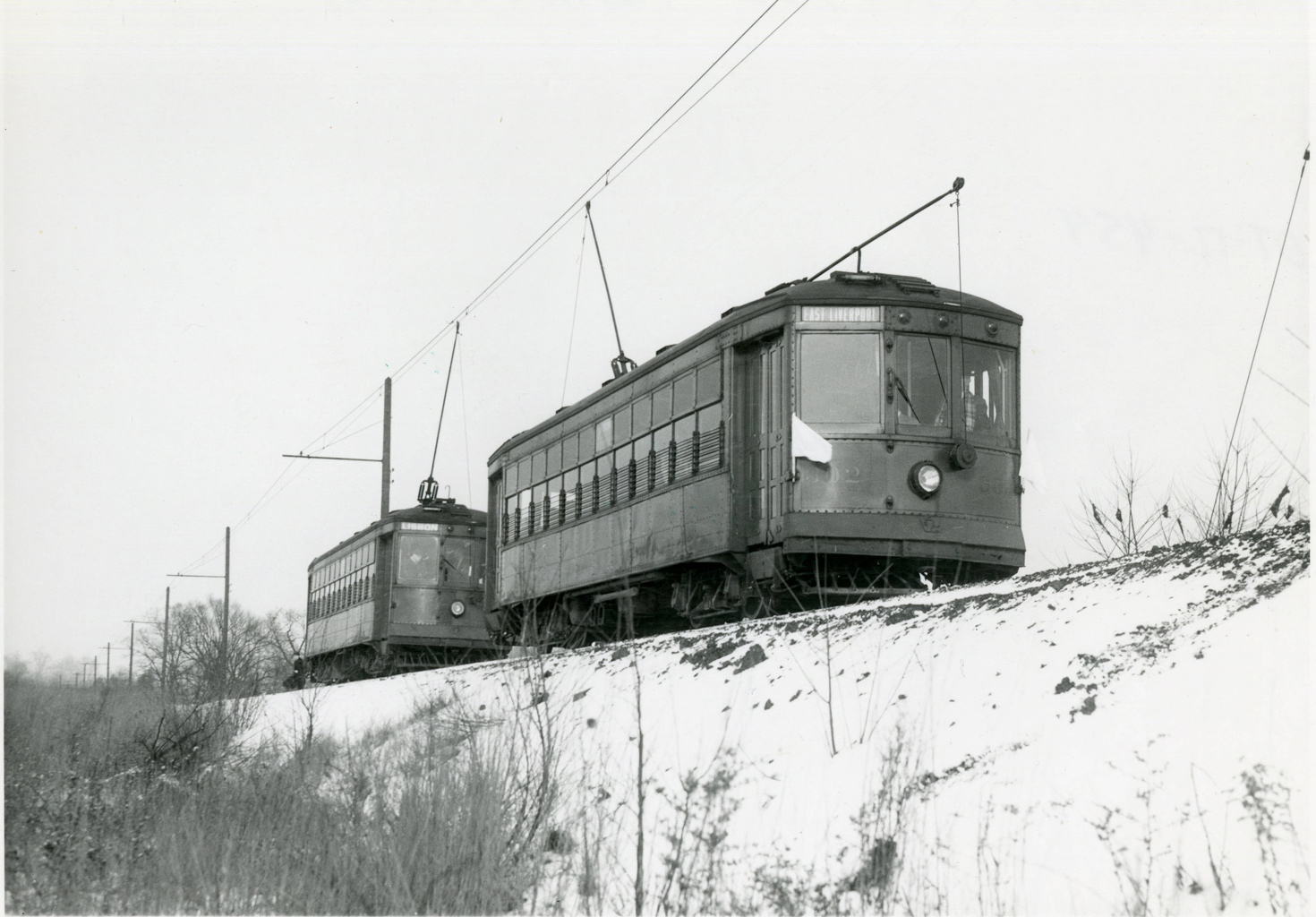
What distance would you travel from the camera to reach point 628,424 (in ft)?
48.2

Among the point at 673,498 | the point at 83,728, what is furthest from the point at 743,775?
the point at 83,728

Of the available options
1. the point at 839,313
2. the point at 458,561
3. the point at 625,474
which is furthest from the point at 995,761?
the point at 458,561

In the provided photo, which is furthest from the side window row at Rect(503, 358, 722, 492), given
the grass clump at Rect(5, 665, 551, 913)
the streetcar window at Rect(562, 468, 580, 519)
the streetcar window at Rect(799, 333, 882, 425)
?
the grass clump at Rect(5, 665, 551, 913)

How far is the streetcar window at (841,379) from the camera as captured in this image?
1174cm

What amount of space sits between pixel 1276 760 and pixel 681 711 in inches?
172

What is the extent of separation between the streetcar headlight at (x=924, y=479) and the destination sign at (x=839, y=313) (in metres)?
1.35

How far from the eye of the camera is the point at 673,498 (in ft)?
43.8

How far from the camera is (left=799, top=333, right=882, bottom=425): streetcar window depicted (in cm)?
1174

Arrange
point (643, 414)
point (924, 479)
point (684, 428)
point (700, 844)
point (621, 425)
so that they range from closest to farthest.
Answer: point (700, 844)
point (924, 479)
point (684, 428)
point (643, 414)
point (621, 425)

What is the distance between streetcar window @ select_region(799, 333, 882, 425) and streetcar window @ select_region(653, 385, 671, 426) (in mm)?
2200

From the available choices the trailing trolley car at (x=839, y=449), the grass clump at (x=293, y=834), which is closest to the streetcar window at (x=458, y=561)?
the trailing trolley car at (x=839, y=449)

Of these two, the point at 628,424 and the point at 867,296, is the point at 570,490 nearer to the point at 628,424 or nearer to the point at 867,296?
the point at 628,424

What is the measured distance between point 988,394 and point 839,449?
158cm

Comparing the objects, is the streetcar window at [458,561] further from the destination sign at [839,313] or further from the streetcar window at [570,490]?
the destination sign at [839,313]
